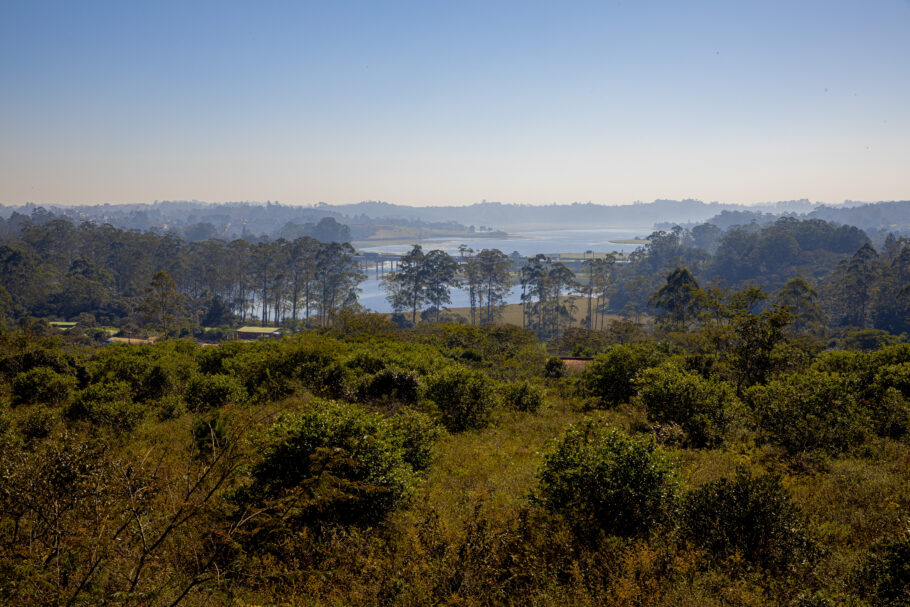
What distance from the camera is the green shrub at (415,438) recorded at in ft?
23.8

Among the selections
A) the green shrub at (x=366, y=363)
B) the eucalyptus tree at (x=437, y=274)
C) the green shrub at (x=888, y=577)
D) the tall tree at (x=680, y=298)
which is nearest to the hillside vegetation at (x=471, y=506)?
the green shrub at (x=888, y=577)

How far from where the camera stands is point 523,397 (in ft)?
46.5

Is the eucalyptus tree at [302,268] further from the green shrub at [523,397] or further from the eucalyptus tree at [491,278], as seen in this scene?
the green shrub at [523,397]

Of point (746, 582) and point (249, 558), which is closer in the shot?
point (746, 582)

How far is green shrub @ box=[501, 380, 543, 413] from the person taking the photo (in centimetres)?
1399

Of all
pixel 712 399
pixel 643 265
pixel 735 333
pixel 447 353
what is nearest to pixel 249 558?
pixel 712 399

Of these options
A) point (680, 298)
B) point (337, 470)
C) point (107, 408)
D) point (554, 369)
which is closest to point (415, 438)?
point (337, 470)

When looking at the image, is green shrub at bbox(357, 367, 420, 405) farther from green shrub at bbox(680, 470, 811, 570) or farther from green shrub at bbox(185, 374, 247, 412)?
green shrub at bbox(680, 470, 811, 570)

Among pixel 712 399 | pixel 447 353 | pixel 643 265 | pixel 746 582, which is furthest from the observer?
pixel 643 265

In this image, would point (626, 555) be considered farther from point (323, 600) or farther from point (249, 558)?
point (249, 558)

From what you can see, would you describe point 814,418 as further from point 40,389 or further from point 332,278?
point 332,278

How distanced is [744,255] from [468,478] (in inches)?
3308

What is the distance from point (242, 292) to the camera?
6494 cm

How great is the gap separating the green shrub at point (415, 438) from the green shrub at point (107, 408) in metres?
6.62
